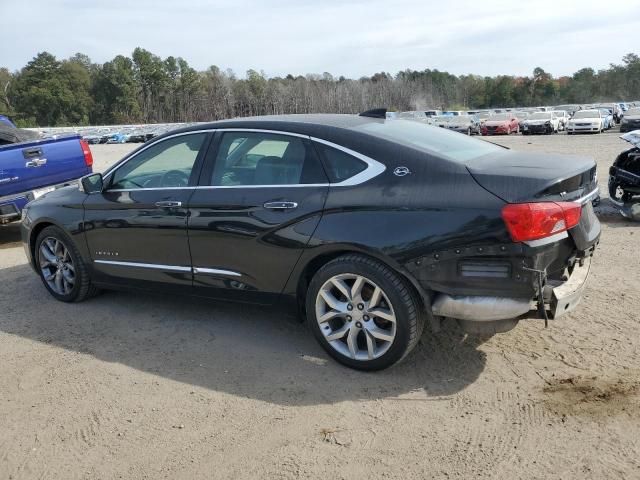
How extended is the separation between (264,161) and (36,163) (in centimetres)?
503

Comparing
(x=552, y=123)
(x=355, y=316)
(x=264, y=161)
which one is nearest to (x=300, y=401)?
(x=355, y=316)

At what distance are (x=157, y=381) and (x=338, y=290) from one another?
4.41ft

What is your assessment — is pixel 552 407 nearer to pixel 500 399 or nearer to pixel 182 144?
pixel 500 399

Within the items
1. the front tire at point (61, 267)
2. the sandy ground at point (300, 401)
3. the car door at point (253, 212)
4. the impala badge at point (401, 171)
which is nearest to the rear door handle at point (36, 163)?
the front tire at point (61, 267)

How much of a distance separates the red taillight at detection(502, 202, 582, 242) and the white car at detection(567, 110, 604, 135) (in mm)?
33816

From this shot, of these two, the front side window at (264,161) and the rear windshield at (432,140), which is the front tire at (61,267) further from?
the rear windshield at (432,140)

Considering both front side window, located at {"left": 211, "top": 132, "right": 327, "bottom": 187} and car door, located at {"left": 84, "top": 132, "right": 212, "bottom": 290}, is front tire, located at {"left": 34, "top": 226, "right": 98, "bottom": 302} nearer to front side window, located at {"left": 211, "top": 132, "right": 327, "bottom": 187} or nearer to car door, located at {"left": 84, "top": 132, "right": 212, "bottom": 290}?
car door, located at {"left": 84, "top": 132, "right": 212, "bottom": 290}

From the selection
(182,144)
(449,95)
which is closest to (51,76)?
(449,95)

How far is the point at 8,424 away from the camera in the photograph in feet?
11.6

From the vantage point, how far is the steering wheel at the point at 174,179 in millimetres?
4609

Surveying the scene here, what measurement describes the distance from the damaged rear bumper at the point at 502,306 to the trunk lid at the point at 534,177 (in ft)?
1.84

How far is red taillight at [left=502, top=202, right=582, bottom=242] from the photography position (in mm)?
3328

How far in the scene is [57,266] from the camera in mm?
5539

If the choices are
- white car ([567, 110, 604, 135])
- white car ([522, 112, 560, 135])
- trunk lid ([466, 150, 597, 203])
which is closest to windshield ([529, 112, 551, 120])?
white car ([522, 112, 560, 135])
